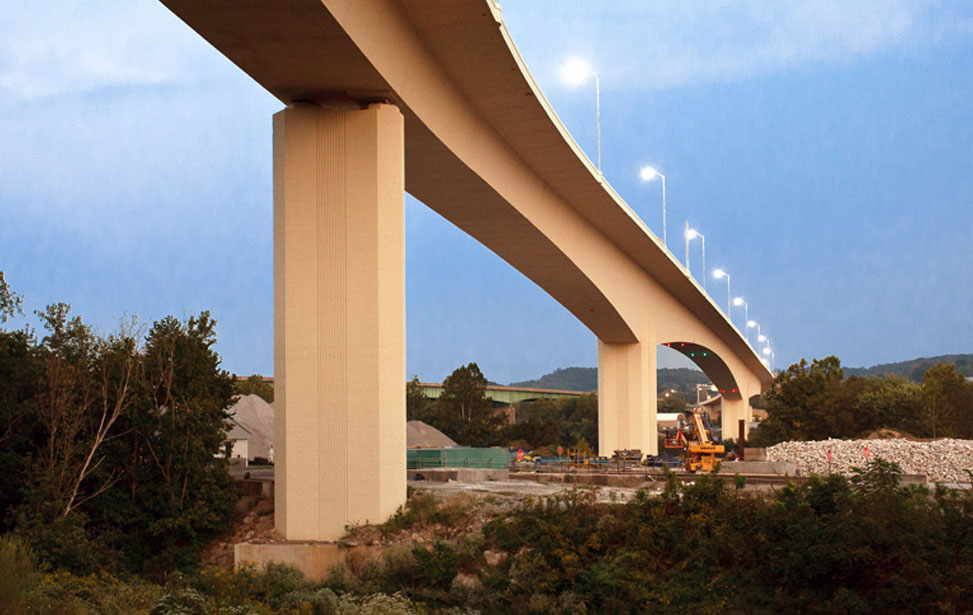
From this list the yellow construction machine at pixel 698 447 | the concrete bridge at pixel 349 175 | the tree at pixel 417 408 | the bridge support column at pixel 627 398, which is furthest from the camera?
the tree at pixel 417 408

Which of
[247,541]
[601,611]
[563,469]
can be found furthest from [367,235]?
[563,469]

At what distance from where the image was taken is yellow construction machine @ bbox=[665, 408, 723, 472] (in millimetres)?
32562

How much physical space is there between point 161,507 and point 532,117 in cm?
1271

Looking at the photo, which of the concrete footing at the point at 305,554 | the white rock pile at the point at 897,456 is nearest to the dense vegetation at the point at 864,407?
the white rock pile at the point at 897,456

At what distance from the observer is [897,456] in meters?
34.3

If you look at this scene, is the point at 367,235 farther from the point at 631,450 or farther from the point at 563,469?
the point at 631,450

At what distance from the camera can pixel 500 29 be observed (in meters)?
18.6

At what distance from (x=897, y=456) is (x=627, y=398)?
12.6 metres

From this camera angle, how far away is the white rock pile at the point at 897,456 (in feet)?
106

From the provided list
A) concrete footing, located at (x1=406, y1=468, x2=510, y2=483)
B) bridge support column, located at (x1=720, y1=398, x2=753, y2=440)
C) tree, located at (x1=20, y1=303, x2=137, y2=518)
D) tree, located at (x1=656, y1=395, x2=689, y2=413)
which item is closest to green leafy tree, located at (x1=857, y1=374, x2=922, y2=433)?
bridge support column, located at (x1=720, y1=398, x2=753, y2=440)

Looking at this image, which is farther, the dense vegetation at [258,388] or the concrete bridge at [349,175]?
the dense vegetation at [258,388]

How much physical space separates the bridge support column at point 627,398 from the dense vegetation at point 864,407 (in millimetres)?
12256

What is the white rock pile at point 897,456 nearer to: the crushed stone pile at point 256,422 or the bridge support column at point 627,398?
the bridge support column at point 627,398

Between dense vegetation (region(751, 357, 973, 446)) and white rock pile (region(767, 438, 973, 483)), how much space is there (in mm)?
11766
